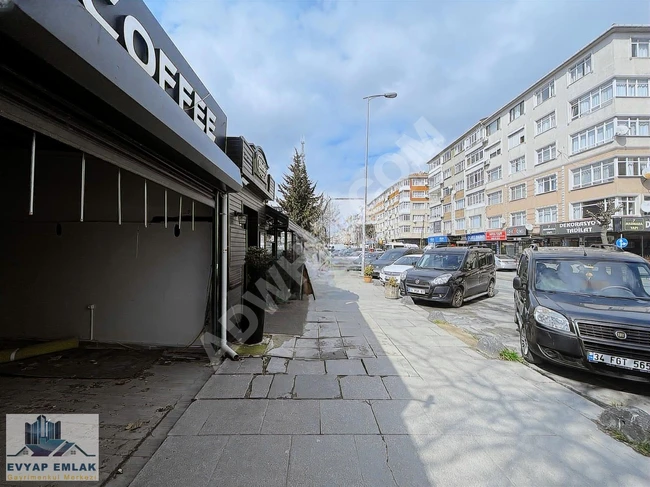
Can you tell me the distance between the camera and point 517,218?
3356 cm

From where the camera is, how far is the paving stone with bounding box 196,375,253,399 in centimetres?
375

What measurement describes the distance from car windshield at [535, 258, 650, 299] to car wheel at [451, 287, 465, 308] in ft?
15.0

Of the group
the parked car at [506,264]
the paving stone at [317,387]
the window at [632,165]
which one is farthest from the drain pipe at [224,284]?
the window at [632,165]

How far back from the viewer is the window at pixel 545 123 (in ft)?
94.4

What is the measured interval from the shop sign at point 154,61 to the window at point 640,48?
104 feet

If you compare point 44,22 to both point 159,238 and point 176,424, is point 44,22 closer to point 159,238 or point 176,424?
point 176,424

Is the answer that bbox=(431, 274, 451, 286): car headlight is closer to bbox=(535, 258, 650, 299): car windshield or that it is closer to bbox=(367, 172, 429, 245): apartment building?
bbox=(535, 258, 650, 299): car windshield

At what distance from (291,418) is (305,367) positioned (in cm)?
142

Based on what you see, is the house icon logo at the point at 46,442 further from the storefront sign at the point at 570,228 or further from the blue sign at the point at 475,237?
the blue sign at the point at 475,237

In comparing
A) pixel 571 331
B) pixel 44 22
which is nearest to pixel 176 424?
pixel 44 22

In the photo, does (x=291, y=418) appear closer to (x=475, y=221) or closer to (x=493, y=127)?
(x=493, y=127)

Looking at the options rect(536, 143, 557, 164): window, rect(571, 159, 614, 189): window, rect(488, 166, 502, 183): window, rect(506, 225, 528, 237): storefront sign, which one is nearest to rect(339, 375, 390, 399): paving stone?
rect(571, 159, 614, 189): window

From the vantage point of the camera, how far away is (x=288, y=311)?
8578 mm

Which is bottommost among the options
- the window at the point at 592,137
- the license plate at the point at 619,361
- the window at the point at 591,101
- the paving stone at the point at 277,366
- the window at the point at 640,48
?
the paving stone at the point at 277,366
